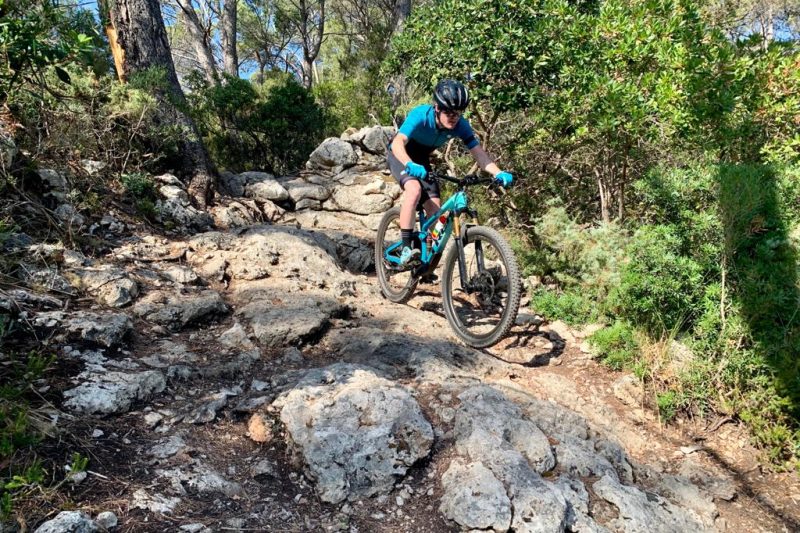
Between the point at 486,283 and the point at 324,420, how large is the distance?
207 cm

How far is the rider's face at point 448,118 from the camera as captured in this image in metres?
4.57

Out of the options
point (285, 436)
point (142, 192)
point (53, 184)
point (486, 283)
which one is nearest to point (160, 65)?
point (142, 192)

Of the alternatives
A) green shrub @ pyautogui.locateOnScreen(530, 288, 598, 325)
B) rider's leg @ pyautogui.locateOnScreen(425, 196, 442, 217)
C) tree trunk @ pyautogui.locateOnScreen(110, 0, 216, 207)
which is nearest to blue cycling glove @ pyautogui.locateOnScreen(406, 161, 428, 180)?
rider's leg @ pyautogui.locateOnScreen(425, 196, 442, 217)

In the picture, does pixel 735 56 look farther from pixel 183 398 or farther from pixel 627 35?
pixel 183 398

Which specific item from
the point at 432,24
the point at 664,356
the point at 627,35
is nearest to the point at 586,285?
the point at 664,356

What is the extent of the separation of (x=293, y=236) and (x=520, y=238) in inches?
129

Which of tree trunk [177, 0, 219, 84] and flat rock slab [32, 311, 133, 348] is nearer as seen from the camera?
flat rock slab [32, 311, 133, 348]

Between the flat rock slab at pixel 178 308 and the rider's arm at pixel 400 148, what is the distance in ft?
7.17

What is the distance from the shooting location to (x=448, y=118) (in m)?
4.61

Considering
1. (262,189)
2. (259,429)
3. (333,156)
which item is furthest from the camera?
(333,156)

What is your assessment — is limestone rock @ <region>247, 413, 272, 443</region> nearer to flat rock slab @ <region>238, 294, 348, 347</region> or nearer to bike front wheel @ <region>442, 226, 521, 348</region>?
flat rock slab @ <region>238, 294, 348, 347</region>

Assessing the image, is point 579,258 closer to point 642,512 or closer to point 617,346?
point 617,346

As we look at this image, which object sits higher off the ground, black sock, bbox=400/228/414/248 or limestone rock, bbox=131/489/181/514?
black sock, bbox=400/228/414/248

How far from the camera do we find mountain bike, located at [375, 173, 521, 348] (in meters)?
4.33
